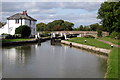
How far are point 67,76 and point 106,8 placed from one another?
38.9 meters

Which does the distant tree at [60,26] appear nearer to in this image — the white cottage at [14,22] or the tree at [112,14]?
the white cottage at [14,22]

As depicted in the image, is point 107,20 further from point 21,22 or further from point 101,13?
point 21,22

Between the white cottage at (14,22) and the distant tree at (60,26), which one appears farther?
the distant tree at (60,26)

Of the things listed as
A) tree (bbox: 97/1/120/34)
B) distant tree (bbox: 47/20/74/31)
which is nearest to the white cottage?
tree (bbox: 97/1/120/34)

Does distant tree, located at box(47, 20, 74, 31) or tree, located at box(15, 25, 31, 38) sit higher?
distant tree, located at box(47, 20, 74, 31)

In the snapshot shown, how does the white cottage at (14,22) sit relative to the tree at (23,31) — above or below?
above

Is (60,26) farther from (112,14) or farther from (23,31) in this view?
(112,14)

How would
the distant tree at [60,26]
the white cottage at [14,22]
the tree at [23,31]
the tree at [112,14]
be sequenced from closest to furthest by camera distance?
the tree at [112,14] → the tree at [23,31] → the white cottage at [14,22] → the distant tree at [60,26]

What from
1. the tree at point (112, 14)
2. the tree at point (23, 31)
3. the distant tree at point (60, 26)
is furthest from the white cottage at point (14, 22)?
the distant tree at point (60, 26)

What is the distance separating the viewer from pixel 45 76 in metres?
15.2

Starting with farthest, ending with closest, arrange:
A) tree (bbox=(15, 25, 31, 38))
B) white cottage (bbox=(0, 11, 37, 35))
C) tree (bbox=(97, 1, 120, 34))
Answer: white cottage (bbox=(0, 11, 37, 35))
tree (bbox=(15, 25, 31, 38))
tree (bbox=(97, 1, 120, 34))

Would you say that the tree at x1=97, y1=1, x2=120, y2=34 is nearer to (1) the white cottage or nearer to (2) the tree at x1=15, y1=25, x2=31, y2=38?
(2) the tree at x1=15, y1=25, x2=31, y2=38

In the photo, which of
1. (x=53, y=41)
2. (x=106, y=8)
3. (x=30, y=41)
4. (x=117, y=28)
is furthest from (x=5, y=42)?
(x=106, y=8)

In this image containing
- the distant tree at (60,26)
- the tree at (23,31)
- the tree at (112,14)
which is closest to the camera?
the tree at (112,14)
